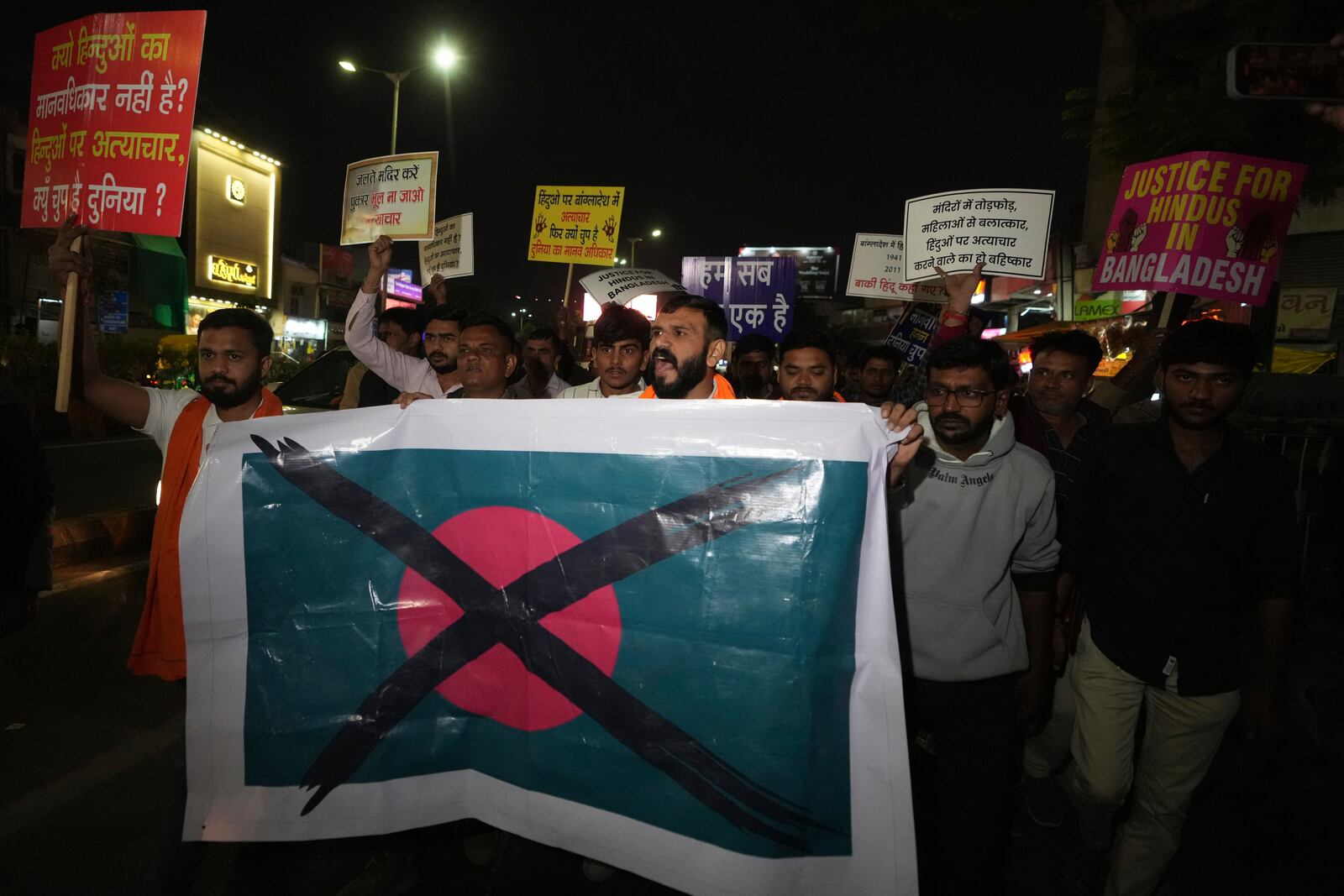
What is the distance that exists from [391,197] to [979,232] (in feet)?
16.9

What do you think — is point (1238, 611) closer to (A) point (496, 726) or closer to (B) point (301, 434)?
(A) point (496, 726)

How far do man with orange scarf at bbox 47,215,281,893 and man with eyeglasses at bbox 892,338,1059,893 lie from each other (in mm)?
2224

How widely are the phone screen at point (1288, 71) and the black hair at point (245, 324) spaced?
541 cm

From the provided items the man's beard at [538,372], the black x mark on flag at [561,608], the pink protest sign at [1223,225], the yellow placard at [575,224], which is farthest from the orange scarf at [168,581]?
the yellow placard at [575,224]

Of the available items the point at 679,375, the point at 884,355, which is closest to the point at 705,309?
the point at 679,375

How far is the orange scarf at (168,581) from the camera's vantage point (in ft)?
7.88

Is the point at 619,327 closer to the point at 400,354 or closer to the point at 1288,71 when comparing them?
the point at 400,354

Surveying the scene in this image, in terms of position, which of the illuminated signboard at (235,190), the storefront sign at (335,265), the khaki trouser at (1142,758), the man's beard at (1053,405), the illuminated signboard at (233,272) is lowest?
the khaki trouser at (1142,758)

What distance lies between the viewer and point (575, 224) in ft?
29.0

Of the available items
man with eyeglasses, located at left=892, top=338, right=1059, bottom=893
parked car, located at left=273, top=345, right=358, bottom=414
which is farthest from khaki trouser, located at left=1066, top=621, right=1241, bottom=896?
parked car, located at left=273, top=345, right=358, bottom=414

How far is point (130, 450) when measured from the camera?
10844 mm

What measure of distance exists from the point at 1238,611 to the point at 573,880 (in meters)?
2.42

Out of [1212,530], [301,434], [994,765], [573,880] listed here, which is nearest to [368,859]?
[573,880]

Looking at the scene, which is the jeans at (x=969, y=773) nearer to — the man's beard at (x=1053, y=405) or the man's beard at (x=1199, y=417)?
the man's beard at (x=1199, y=417)
